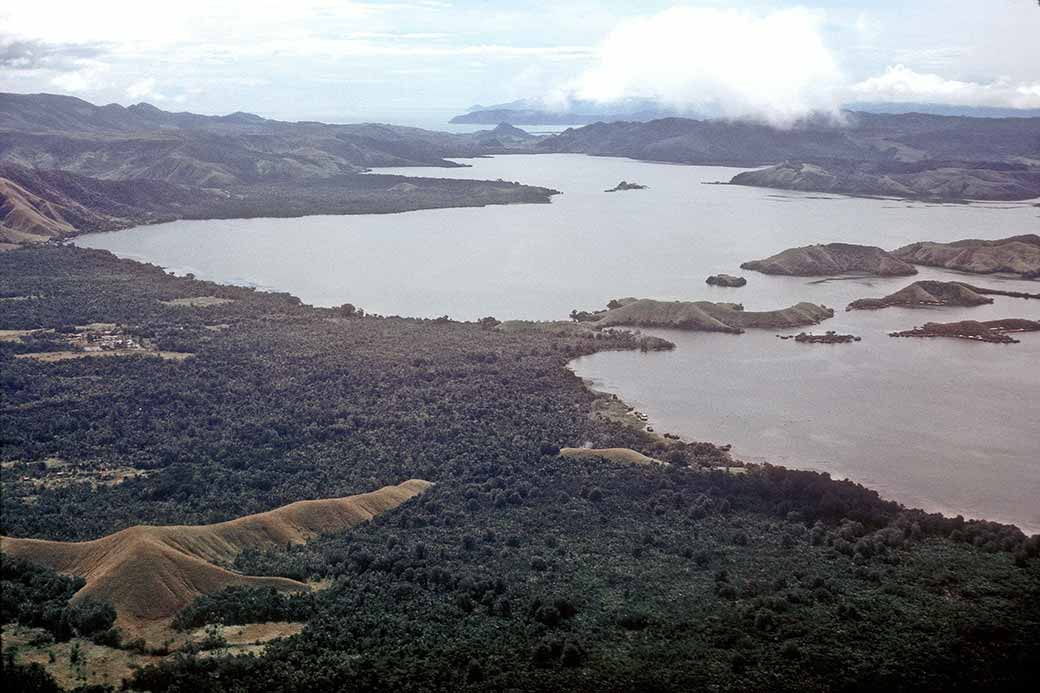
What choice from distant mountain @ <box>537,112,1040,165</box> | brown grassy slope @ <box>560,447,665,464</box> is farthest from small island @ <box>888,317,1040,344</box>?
distant mountain @ <box>537,112,1040,165</box>

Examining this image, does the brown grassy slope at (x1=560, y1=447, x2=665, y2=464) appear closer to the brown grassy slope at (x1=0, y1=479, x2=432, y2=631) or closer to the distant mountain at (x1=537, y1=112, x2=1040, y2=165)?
the brown grassy slope at (x1=0, y1=479, x2=432, y2=631)

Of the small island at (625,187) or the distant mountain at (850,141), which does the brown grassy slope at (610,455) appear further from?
the distant mountain at (850,141)

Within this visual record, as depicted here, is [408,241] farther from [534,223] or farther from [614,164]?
[614,164]

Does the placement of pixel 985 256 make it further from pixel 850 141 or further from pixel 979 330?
pixel 850 141

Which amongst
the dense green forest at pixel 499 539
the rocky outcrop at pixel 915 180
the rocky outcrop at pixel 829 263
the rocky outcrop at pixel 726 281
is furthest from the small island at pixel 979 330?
the rocky outcrop at pixel 915 180

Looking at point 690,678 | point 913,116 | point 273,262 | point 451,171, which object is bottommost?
point 690,678

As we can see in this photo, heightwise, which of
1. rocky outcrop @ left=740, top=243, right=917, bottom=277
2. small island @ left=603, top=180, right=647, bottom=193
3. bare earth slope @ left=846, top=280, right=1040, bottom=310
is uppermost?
small island @ left=603, top=180, right=647, bottom=193

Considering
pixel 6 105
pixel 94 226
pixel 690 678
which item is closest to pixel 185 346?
pixel 690 678

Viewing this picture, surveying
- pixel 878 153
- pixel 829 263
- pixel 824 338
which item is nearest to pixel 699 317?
pixel 824 338
